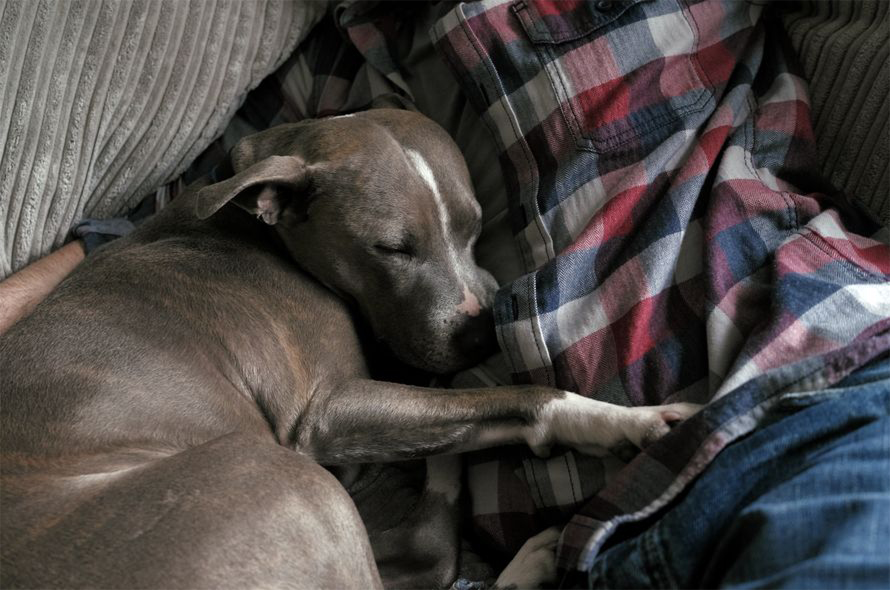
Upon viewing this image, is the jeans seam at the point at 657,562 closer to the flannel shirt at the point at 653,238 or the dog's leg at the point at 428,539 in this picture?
the flannel shirt at the point at 653,238

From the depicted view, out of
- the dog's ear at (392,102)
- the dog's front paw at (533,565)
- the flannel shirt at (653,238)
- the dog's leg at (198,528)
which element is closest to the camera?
the dog's leg at (198,528)

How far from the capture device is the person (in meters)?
1.51

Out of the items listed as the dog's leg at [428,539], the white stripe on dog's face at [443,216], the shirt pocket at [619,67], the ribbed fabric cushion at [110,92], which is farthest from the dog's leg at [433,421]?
the ribbed fabric cushion at [110,92]

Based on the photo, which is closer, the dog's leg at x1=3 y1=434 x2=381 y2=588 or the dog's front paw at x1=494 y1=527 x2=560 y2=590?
the dog's leg at x1=3 y1=434 x2=381 y2=588

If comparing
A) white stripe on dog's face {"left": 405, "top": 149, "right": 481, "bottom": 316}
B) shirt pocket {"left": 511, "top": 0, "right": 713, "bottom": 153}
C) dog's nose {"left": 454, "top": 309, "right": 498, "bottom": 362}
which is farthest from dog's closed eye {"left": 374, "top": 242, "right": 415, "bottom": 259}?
shirt pocket {"left": 511, "top": 0, "right": 713, "bottom": 153}

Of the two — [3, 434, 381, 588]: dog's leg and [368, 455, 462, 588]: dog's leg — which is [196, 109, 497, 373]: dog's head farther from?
[3, 434, 381, 588]: dog's leg

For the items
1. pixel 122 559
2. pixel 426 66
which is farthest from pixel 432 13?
pixel 122 559

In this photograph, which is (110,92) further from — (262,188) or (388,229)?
(388,229)

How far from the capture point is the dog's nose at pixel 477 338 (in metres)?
2.23

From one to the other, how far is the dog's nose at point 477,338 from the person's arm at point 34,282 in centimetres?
116

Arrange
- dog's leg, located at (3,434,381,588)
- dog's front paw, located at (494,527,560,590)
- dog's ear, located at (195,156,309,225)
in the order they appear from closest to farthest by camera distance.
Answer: dog's leg, located at (3,434,381,588), dog's front paw, located at (494,527,560,590), dog's ear, located at (195,156,309,225)

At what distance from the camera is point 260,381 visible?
2.09 meters

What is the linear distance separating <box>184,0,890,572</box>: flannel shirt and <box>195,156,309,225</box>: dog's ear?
1.81ft

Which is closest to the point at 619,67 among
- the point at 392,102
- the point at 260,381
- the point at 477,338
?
the point at 392,102
